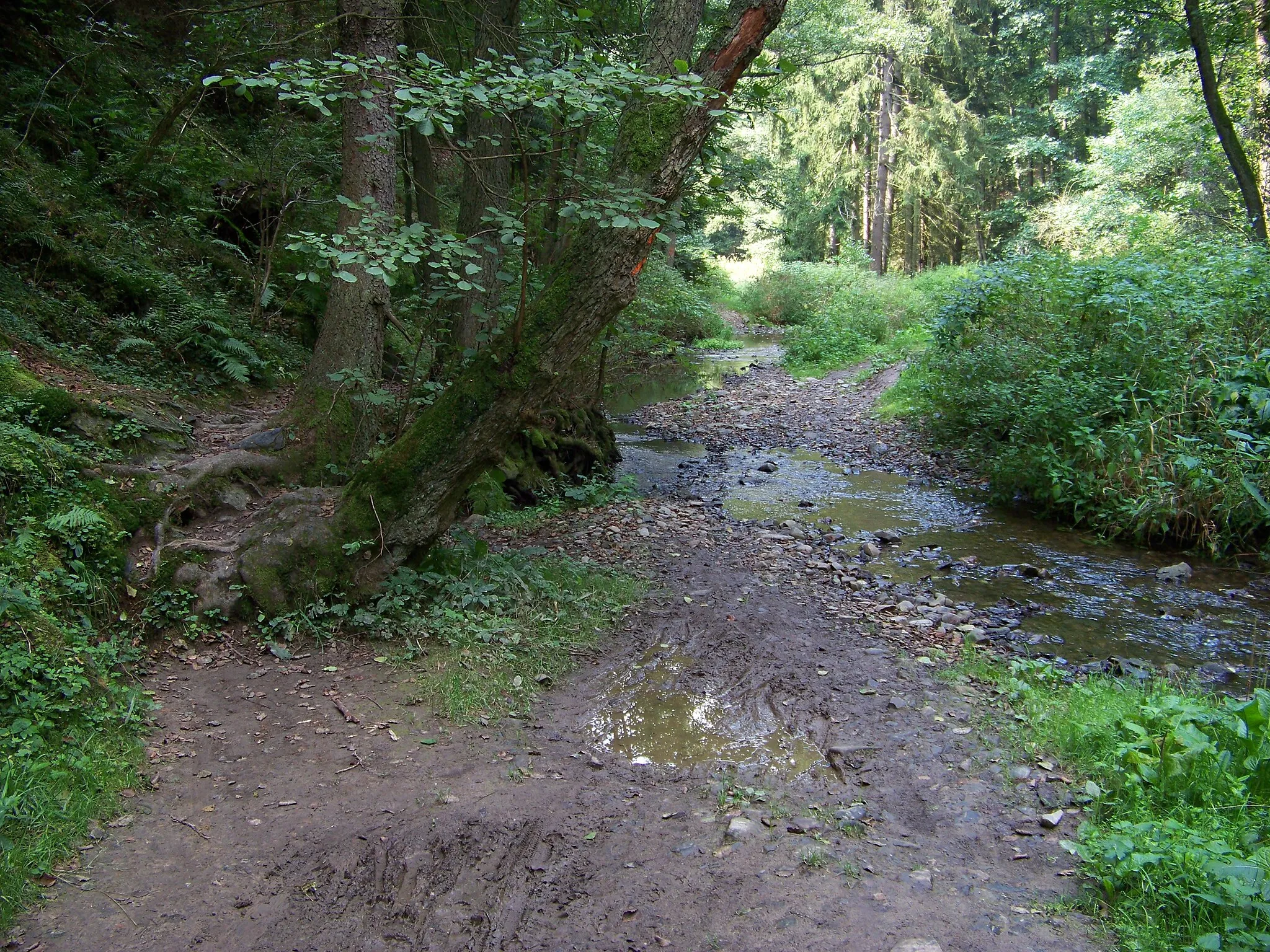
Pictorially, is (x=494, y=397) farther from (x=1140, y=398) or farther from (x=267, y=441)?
(x=1140, y=398)

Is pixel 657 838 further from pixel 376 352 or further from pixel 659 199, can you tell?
pixel 376 352

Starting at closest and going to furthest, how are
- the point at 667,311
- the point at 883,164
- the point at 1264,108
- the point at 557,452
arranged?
1. the point at 557,452
2. the point at 1264,108
3. the point at 667,311
4. the point at 883,164

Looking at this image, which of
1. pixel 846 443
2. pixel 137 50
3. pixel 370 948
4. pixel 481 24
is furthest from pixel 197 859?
pixel 137 50

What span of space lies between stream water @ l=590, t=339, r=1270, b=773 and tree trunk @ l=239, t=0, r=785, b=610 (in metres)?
2.01

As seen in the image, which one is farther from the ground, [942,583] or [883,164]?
[883,164]

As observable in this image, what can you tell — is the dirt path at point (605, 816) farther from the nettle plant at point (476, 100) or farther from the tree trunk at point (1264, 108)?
the tree trunk at point (1264, 108)

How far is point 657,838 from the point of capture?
12.8 ft

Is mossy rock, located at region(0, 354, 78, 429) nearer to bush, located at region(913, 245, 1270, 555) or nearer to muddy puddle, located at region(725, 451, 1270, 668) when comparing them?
muddy puddle, located at region(725, 451, 1270, 668)

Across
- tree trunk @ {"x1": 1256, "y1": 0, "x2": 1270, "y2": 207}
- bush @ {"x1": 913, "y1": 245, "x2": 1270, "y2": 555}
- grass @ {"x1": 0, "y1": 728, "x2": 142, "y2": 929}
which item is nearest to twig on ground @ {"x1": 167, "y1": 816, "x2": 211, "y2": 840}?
grass @ {"x1": 0, "y1": 728, "x2": 142, "y2": 929}

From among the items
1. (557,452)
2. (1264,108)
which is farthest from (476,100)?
(1264,108)

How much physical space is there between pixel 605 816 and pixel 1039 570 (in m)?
5.87

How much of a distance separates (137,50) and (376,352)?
8.53 meters

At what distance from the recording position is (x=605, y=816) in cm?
409

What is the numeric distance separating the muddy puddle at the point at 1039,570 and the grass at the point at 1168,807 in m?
1.65
